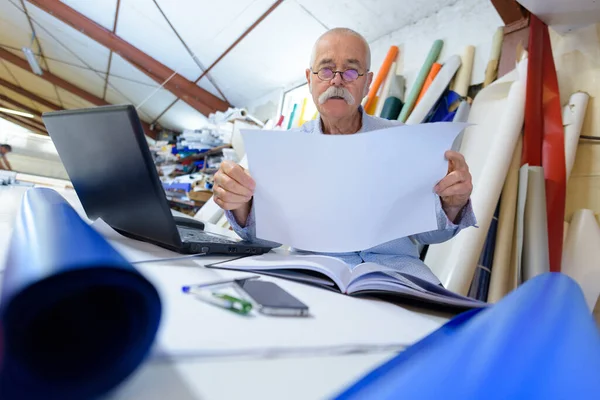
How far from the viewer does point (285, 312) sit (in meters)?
0.33

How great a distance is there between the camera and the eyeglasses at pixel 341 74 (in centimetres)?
103

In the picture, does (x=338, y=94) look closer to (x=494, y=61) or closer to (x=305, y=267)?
(x=305, y=267)

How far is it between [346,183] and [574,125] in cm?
96

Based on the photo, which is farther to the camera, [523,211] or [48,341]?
[523,211]

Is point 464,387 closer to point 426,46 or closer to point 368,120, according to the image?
point 368,120

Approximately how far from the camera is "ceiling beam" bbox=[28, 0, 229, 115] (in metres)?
3.02

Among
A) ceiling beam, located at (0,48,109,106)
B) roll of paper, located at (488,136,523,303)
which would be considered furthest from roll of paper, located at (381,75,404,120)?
ceiling beam, located at (0,48,109,106)

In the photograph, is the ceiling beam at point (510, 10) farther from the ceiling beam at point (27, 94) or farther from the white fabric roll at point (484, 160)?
A: the ceiling beam at point (27, 94)

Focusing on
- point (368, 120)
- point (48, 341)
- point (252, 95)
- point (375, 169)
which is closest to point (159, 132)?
point (252, 95)

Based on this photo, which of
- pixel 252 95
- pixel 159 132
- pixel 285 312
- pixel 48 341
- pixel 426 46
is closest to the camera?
pixel 48 341

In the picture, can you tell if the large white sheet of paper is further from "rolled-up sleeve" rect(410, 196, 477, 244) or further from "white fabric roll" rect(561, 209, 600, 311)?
"white fabric roll" rect(561, 209, 600, 311)

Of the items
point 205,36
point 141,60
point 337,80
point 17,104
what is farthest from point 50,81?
point 337,80

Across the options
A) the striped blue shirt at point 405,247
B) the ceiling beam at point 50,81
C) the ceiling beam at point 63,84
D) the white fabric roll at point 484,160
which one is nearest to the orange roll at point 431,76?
the white fabric roll at point 484,160

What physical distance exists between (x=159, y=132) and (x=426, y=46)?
462 centimetres
